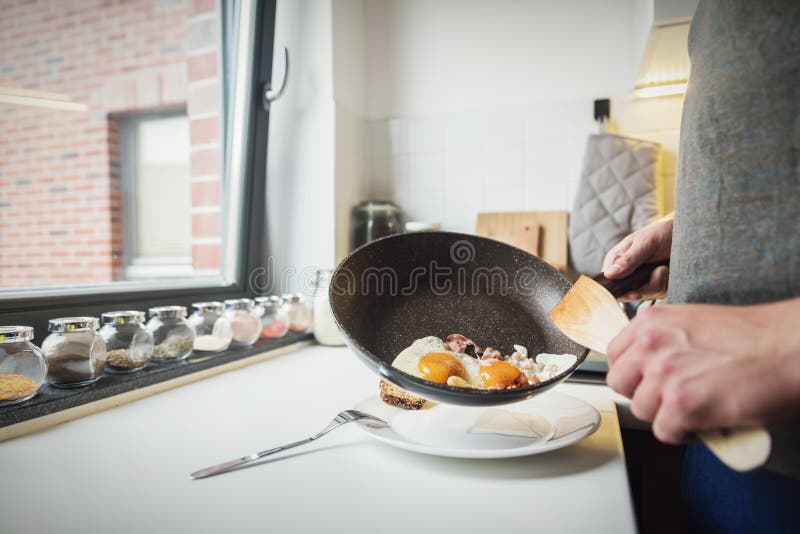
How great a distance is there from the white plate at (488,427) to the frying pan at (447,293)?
8 centimetres

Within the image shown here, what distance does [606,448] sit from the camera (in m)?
0.57

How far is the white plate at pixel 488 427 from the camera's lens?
0.51 meters

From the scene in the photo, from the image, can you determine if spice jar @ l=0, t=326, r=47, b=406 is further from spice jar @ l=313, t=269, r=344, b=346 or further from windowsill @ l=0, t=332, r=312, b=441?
spice jar @ l=313, t=269, r=344, b=346

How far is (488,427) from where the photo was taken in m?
0.59

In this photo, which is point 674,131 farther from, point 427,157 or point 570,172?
point 427,157

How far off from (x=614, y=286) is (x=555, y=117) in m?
1.08

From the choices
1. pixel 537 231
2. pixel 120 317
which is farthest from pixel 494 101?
pixel 120 317

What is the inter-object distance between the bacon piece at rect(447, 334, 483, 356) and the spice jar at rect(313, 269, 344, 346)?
61 centimetres

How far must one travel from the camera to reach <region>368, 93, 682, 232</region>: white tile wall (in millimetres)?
1464

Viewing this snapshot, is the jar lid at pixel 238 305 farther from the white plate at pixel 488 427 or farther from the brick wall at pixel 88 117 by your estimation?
the white plate at pixel 488 427

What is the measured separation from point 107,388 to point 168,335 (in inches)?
6.9

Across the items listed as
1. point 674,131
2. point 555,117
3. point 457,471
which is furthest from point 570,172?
point 457,471

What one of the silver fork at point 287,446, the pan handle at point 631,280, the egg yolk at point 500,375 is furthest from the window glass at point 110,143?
the pan handle at point 631,280

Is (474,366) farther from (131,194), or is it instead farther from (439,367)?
(131,194)
